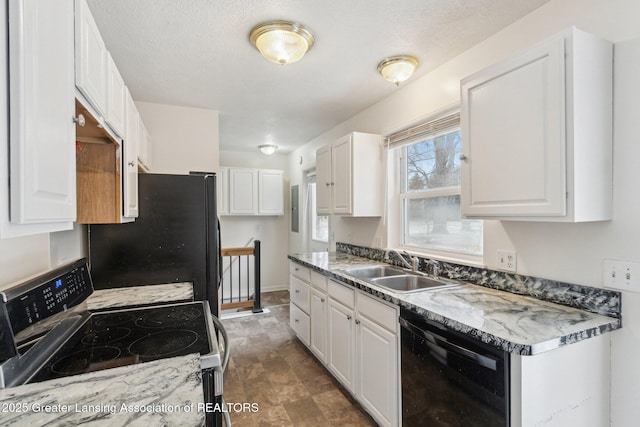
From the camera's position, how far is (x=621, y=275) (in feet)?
4.28

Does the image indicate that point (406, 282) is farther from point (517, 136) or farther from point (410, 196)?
point (517, 136)

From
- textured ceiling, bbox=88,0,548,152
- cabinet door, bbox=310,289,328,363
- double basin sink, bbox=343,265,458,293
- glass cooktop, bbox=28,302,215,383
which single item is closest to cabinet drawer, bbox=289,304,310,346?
cabinet door, bbox=310,289,328,363

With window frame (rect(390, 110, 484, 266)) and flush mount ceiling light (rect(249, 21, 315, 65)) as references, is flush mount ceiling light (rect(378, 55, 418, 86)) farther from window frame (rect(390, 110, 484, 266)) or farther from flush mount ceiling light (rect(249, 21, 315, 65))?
flush mount ceiling light (rect(249, 21, 315, 65))

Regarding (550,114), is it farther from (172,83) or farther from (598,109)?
(172,83)

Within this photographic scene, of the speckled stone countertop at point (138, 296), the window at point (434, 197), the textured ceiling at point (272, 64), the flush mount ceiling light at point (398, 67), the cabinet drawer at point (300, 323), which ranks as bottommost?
the cabinet drawer at point (300, 323)

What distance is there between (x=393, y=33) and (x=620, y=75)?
3.63 ft

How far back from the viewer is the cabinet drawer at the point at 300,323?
296cm

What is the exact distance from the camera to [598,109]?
130 cm

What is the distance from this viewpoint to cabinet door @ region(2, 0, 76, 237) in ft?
1.92

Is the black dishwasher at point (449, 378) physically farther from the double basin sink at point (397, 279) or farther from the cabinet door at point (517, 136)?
the cabinet door at point (517, 136)

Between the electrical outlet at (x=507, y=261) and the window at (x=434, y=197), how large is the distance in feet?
0.82

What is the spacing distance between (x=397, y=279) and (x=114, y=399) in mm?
1921

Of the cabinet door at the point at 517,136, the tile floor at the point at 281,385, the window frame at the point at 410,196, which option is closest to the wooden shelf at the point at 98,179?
the tile floor at the point at 281,385

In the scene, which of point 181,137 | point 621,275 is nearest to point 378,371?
point 621,275
